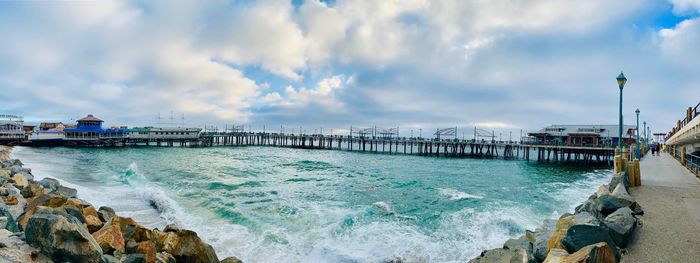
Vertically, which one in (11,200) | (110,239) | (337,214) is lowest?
(337,214)

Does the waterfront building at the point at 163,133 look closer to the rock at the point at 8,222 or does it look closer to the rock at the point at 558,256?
the rock at the point at 8,222

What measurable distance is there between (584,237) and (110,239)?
733 cm

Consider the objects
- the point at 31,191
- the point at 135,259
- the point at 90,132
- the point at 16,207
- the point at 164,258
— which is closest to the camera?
the point at 135,259

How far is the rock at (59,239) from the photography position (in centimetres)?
470

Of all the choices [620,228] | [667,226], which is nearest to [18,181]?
[620,228]

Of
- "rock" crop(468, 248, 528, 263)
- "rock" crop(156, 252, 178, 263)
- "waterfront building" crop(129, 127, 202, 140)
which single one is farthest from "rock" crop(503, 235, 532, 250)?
"waterfront building" crop(129, 127, 202, 140)

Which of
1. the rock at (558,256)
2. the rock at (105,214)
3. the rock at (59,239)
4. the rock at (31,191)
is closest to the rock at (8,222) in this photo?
the rock at (105,214)

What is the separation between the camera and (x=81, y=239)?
4.84 m

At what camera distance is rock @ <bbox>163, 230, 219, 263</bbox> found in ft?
19.9

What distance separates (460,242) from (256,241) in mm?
5220

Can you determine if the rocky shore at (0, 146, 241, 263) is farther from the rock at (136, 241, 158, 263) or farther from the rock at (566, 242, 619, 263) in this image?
the rock at (566, 242, 619, 263)

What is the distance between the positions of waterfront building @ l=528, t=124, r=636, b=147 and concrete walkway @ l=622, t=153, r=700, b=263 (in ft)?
160

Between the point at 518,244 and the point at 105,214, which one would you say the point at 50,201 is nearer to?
the point at 105,214

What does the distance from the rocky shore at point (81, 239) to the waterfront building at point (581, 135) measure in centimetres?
5747
